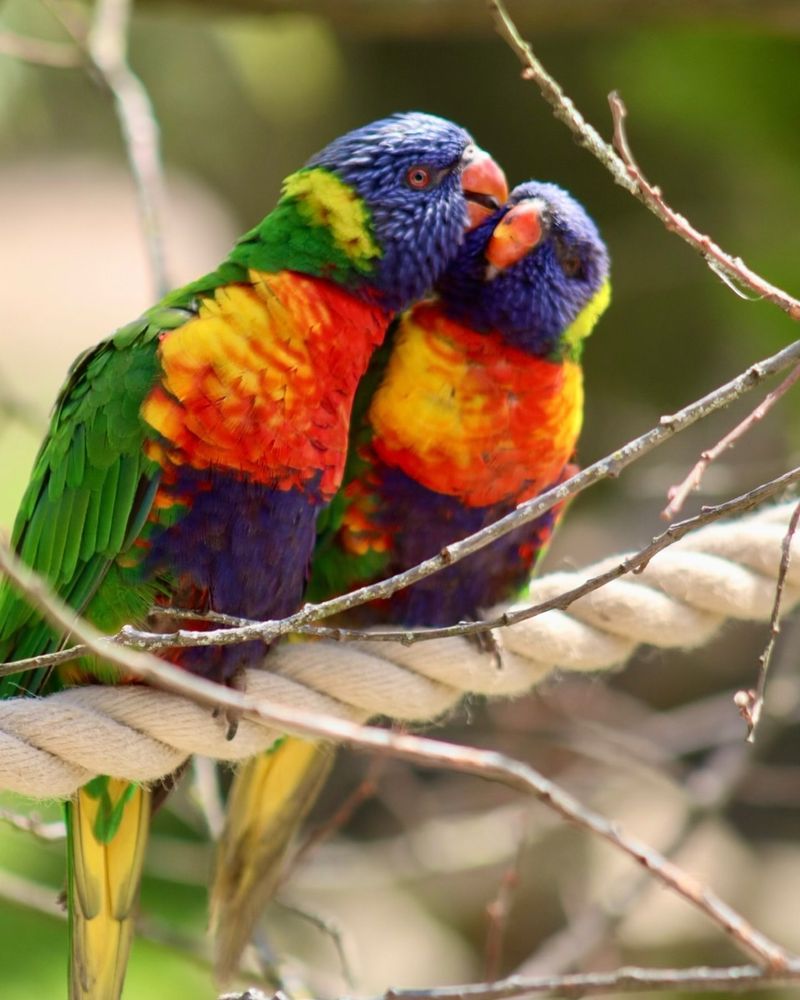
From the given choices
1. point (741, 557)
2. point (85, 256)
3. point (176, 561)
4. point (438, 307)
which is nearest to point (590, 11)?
point (438, 307)

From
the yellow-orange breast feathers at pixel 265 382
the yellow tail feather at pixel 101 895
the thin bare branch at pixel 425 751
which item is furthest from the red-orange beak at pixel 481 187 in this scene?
the thin bare branch at pixel 425 751

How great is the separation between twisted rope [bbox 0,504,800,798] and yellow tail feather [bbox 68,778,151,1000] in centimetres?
31

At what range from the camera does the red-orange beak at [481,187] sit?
2588mm

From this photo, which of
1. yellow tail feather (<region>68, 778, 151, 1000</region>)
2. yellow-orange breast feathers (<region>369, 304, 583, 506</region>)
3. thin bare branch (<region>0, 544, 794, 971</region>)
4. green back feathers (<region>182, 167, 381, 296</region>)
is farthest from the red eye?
thin bare branch (<region>0, 544, 794, 971</region>)

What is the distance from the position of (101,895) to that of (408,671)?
0.73m

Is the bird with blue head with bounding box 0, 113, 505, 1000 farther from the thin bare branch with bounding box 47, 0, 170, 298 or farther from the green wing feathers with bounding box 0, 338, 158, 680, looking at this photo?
the thin bare branch with bounding box 47, 0, 170, 298

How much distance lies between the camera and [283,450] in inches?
89.0

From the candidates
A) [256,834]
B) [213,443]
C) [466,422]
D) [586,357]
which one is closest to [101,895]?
[256,834]

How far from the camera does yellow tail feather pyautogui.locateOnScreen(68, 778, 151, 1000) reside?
2.36 metres

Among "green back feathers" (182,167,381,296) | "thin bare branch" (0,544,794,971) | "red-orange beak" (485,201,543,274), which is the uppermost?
"red-orange beak" (485,201,543,274)

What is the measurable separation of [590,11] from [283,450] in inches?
80.1

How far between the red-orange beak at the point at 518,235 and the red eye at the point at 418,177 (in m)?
0.19

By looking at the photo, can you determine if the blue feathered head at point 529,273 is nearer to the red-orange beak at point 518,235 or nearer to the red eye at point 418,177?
the red-orange beak at point 518,235

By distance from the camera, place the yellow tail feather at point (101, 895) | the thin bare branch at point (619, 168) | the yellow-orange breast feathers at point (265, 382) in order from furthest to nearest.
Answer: the yellow tail feather at point (101, 895)
the yellow-orange breast feathers at point (265, 382)
the thin bare branch at point (619, 168)
